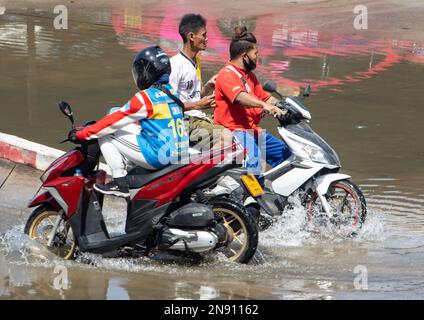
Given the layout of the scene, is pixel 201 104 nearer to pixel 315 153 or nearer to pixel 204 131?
pixel 204 131

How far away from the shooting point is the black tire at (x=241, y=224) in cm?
640

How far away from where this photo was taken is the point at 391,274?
645 cm

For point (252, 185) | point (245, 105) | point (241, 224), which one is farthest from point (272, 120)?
point (241, 224)

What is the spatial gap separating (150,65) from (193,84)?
1.46 m

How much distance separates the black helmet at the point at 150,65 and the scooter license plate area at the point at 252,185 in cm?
115

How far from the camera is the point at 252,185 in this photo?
7.03 meters

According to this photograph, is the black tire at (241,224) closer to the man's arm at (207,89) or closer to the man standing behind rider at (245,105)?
the man standing behind rider at (245,105)

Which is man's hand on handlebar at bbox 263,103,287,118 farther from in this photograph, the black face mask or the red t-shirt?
the black face mask

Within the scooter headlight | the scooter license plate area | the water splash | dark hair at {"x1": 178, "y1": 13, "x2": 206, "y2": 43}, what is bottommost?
the water splash

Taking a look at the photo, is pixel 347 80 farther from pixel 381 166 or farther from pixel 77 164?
pixel 77 164

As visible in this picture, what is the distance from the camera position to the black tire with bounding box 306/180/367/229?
24.2ft

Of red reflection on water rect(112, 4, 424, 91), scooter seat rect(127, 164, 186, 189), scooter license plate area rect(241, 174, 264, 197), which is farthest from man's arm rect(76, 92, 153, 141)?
red reflection on water rect(112, 4, 424, 91)

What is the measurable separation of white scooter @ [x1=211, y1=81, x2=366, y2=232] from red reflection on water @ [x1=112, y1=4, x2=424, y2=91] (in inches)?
202

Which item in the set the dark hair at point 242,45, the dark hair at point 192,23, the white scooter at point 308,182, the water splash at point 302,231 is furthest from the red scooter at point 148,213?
the dark hair at point 192,23
